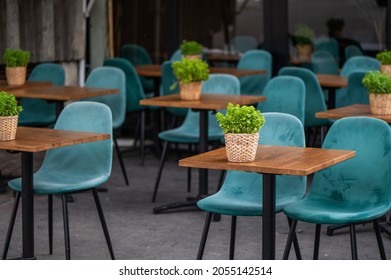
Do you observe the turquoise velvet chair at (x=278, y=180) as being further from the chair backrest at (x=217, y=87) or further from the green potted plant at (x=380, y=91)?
the chair backrest at (x=217, y=87)

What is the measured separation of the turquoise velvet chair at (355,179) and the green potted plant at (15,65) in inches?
133

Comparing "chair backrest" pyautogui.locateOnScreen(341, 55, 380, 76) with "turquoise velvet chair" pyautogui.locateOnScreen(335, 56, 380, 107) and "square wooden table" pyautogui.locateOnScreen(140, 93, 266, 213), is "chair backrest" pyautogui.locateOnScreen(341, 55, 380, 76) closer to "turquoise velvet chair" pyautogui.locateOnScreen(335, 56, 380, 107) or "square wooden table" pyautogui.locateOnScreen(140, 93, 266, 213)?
"turquoise velvet chair" pyautogui.locateOnScreen(335, 56, 380, 107)

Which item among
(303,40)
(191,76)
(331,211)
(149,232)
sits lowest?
(149,232)

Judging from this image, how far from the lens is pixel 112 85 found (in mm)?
8492

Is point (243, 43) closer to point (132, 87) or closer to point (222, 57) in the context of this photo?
point (222, 57)

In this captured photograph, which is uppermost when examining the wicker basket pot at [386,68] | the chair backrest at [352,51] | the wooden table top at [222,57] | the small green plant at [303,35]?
the small green plant at [303,35]

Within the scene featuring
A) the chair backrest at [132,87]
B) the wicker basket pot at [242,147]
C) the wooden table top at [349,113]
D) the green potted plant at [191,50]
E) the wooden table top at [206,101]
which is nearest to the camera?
the wicker basket pot at [242,147]

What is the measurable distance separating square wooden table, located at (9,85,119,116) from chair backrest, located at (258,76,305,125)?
49.9 inches

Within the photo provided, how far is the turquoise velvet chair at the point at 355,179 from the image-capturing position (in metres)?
5.17

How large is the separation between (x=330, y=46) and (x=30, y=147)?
5.08 meters

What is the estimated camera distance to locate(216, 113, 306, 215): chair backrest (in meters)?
5.55

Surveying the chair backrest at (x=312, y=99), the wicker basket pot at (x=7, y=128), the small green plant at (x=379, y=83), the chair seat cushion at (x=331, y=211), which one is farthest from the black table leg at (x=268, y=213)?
the chair backrest at (x=312, y=99)

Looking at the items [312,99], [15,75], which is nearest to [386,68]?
[312,99]

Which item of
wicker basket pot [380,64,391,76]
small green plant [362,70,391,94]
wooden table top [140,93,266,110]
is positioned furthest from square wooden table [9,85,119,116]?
small green plant [362,70,391,94]
